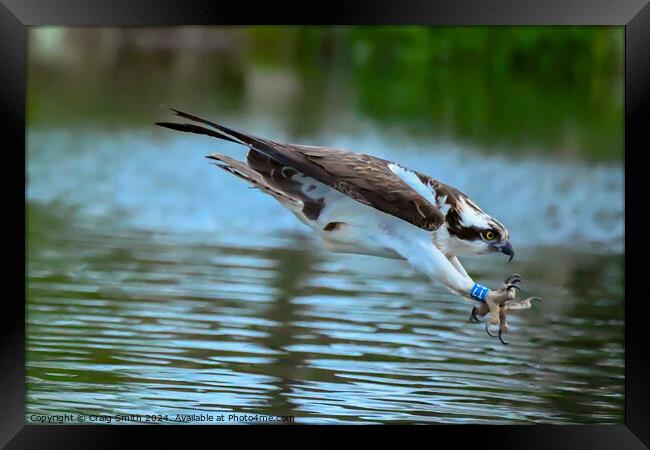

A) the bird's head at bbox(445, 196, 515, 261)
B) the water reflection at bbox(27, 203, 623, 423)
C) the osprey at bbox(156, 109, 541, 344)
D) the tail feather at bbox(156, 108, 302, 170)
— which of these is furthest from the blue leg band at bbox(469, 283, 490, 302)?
the tail feather at bbox(156, 108, 302, 170)

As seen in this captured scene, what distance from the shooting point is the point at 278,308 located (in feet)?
20.4

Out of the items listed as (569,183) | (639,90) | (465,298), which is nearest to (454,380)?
(465,298)

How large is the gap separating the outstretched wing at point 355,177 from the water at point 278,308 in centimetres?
→ 61

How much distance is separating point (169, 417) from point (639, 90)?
2.21 metres

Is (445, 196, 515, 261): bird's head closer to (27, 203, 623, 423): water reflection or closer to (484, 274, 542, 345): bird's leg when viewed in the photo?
(484, 274, 542, 345): bird's leg

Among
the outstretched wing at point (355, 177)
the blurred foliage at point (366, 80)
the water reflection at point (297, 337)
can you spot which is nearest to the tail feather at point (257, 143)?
the outstretched wing at point (355, 177)

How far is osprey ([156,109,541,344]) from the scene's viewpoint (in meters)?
5.40

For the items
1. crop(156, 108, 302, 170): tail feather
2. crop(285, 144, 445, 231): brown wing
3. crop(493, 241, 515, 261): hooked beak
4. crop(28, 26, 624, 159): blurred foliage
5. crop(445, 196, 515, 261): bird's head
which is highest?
crop(28, 26, 624, 159): blurred foliage

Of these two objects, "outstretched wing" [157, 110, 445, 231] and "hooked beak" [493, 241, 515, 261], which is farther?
"hooked beak" [493, 241, 515, 261]

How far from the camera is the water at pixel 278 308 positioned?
18.1 ft

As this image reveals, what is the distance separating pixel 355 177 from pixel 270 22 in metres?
0.69

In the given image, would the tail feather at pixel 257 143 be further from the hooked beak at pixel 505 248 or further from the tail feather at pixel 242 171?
the hooked beak at pixel 505 248

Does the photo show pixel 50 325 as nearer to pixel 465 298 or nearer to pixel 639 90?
pixel 465 298

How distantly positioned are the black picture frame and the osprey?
437 mm
